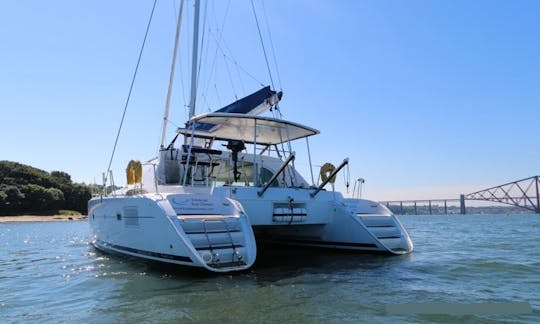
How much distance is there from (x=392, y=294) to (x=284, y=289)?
51.7 inches

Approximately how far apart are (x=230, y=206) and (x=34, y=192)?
5547cm

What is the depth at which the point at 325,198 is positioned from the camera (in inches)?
362

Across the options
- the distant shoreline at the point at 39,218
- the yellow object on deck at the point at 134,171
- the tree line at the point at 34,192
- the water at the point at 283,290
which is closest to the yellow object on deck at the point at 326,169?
the water at the point at 283,290

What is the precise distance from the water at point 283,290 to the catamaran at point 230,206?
1.29ft

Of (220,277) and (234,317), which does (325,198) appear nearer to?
(220,277)

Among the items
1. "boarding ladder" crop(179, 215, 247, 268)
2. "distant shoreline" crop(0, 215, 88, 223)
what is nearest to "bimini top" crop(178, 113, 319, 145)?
"boarding ladder" crop(179, 215, 247, 268)

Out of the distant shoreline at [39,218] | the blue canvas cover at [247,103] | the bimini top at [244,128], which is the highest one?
the blue canvas cover at [247,103]

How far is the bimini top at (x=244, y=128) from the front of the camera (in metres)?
8.99

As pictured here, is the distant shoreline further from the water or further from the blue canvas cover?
the water

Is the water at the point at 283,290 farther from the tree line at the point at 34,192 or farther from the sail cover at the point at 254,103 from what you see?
the tree line at the point at 34,192

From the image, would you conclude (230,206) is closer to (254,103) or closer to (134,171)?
(134,171)

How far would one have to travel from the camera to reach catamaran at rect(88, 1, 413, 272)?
6.68 metres

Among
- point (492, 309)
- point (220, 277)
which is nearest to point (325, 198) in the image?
point (220, 277)

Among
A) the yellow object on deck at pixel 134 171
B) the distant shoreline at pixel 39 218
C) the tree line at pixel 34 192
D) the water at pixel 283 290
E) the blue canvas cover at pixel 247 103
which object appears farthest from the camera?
the tree line at pixel 34 192
